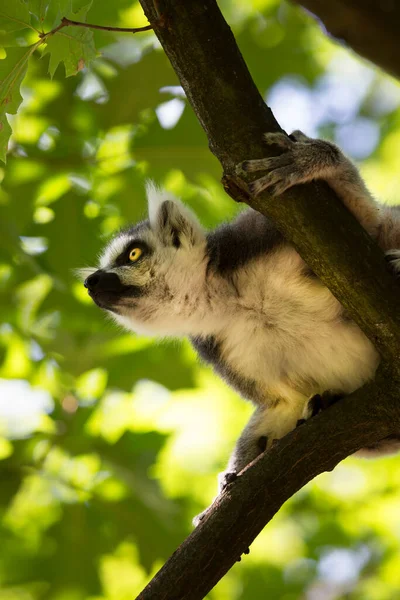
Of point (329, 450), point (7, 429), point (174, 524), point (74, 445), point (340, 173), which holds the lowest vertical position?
point (329, 450)

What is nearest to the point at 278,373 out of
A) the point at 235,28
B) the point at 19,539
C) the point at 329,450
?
the point at 329,450

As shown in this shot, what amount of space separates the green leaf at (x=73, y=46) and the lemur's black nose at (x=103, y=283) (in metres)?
1.57

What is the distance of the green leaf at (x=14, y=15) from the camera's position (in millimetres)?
3521

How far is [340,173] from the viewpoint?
405 cm

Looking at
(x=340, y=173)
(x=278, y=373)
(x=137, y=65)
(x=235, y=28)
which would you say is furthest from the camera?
(x=235, y=28)

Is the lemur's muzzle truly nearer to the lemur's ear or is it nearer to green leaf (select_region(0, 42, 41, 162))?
the lemur's ear

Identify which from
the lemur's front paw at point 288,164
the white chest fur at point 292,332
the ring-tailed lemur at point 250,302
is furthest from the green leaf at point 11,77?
the white chest fur at point 292,332

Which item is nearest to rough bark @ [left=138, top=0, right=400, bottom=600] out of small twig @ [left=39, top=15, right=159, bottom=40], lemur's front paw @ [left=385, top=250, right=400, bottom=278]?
small twig @ [left=39, top=15, right=159, bottom=40]

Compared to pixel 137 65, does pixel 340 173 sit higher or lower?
lower

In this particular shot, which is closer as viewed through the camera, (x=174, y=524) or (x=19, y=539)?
(x=174, y=524)

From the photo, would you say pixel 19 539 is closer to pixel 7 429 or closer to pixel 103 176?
pixel 7 429

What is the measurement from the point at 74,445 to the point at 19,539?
86 cm

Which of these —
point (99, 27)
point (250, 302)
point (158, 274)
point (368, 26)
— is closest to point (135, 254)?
point (158, 274)

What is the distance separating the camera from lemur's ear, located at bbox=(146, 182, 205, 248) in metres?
4.88
